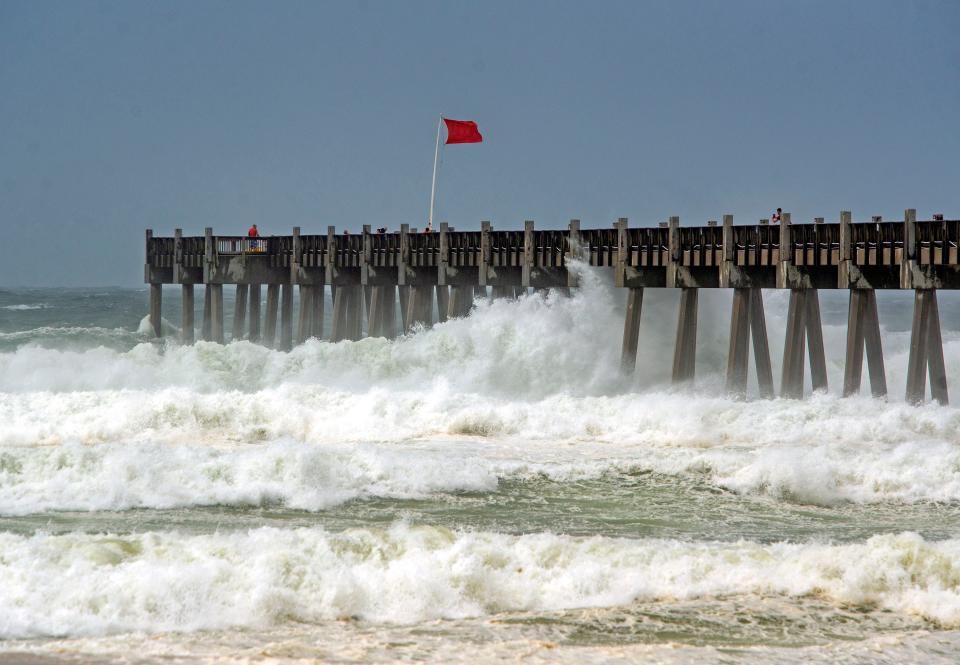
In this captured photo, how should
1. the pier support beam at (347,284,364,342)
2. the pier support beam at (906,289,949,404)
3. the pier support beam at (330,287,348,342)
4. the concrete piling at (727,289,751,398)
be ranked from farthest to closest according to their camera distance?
the pier support beam at (347,284,364,342) → the pier support beam at (330,287,348,342) → the concrete piling at (727,289,751,398) → the pier support beam at (906,289,949,404)

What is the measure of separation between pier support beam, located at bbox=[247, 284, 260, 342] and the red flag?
297 inches

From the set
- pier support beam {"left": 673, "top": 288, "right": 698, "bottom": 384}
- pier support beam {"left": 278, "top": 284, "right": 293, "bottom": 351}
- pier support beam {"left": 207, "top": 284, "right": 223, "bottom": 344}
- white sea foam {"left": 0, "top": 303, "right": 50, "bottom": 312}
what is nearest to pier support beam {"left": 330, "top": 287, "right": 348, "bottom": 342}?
pier support beam {"left": 278, "top": 284, "right": 293, "bottom": 351}

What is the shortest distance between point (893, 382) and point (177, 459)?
21685 mm

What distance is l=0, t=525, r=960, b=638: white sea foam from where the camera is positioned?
1081 centimetres

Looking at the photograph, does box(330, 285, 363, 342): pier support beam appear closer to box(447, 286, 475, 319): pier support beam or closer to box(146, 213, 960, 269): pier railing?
box(146, 213, 960, 269): pier railing

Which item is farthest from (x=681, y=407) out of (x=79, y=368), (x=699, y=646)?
(x=79, y=368)

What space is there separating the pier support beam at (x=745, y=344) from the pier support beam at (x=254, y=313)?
1713 cm

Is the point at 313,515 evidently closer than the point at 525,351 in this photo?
Yes

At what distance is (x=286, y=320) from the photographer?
38250 mm

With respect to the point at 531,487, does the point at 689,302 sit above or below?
above

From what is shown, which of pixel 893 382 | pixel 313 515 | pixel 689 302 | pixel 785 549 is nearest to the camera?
pixel 785 549

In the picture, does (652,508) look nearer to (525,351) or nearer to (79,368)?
(525,351)

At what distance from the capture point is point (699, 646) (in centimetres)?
1009

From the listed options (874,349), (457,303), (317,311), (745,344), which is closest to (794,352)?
(745,344)
